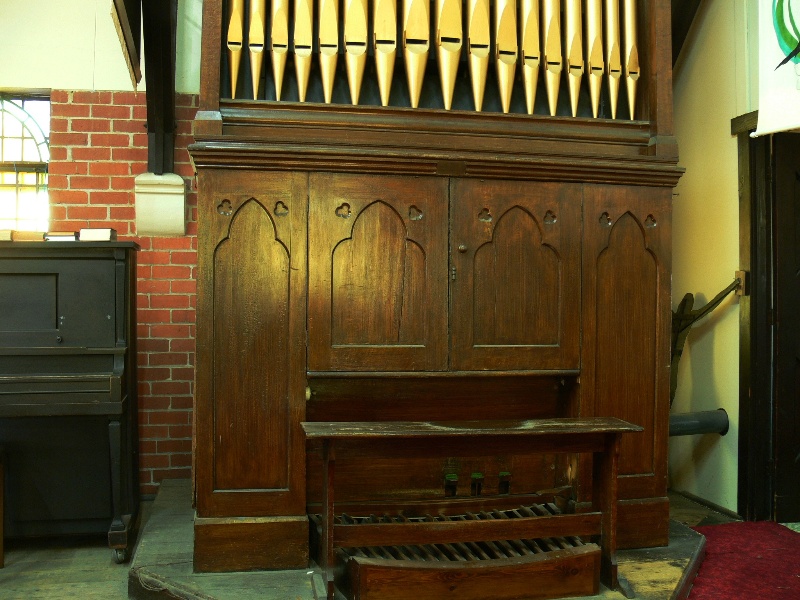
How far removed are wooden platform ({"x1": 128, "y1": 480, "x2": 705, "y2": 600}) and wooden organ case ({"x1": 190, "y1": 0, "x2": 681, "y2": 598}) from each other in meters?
0.11

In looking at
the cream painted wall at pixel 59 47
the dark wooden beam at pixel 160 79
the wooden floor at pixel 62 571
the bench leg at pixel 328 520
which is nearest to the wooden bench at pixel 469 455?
the bench leg at pixel 328 520

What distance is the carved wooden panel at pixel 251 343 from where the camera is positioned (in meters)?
3.00

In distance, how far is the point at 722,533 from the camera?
373 centimetres

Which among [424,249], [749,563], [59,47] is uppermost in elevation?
[59,47]

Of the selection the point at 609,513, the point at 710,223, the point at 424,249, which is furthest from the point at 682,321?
the point at 424,249

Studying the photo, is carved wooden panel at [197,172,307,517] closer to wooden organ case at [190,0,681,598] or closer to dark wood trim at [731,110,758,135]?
wooden organ case at [190,0,681,598]

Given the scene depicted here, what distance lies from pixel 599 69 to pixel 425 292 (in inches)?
58.0

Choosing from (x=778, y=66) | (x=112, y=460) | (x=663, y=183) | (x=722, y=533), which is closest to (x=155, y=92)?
(x=112, y=460)

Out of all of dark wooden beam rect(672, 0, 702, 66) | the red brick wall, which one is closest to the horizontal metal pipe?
dark wooden beam rect(672, 0, 702, 66)

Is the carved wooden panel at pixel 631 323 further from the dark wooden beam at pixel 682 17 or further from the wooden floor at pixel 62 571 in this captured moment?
the wooden floor at pixel 62 571

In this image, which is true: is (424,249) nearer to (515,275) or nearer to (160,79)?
(515,275)

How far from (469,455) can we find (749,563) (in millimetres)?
1571

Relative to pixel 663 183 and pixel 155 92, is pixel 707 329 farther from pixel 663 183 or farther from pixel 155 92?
pixel 155 92

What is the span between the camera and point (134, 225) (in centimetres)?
434
